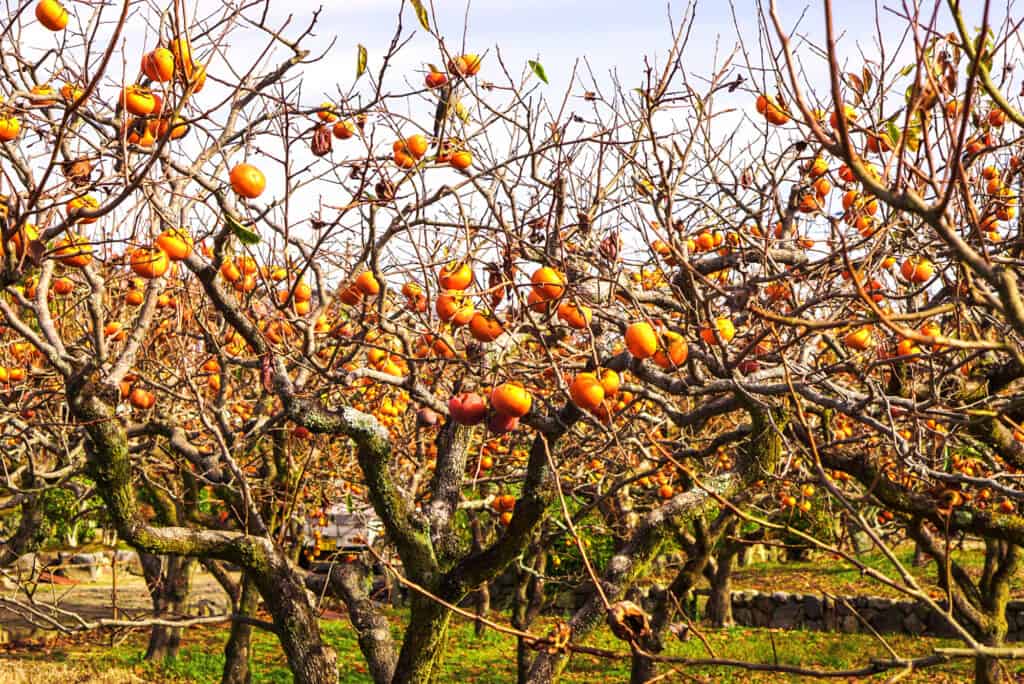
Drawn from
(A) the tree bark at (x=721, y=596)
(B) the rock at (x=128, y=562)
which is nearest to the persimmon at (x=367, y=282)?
(A) the tree bark at (x=721, y=596)

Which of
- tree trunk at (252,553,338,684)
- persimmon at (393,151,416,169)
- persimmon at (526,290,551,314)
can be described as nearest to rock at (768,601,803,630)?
tree trunk at (252,553,338,684)

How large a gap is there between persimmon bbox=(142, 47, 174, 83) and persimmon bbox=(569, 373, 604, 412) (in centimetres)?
171

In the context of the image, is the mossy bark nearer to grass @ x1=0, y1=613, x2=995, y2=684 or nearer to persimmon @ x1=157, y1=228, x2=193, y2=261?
persimmon @ x1=157, y1=228, x2=193, y2=261

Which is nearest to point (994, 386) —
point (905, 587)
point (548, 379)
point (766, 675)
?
point (548, 379)

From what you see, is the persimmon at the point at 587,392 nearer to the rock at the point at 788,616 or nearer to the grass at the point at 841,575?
the grass at the point at 841,575

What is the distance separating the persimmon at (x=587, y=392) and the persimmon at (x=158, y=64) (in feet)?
5.61

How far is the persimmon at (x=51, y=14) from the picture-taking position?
3375 mm

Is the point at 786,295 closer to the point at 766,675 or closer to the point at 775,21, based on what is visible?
the point at 775,21

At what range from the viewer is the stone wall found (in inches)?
491

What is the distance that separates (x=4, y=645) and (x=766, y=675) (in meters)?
8.49

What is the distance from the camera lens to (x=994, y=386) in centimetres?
440

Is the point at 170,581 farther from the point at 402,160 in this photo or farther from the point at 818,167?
the point at 818,167

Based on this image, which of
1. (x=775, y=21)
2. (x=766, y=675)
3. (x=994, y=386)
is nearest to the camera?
(x=775, y=21)

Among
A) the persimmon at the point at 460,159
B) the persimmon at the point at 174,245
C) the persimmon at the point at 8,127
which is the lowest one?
the persimmon at the point at 174,245
